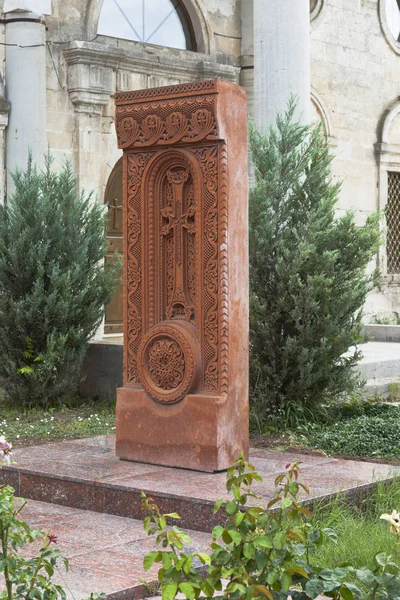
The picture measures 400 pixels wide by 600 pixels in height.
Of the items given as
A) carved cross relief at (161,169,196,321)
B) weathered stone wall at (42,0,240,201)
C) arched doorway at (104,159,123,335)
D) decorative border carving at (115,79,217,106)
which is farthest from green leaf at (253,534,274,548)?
arched doorway at (104,159,123,335)

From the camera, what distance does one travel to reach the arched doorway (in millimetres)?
12945

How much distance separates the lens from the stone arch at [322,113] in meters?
15.4

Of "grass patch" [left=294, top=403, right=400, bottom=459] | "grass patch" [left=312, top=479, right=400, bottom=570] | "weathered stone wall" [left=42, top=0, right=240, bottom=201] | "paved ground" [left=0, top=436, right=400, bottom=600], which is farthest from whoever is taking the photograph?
"weathered stone wall" [left=42, top=0, right=240, bottom=201]

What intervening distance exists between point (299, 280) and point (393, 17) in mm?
11209

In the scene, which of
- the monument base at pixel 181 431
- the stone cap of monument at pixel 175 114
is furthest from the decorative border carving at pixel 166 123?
the monument base at pixel 181 431

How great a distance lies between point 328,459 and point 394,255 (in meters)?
11.5

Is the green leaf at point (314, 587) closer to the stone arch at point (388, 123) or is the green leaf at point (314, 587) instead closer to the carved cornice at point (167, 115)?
the carved cornice at point (167, 115)

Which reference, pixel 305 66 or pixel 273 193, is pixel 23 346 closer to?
pixel 273 193

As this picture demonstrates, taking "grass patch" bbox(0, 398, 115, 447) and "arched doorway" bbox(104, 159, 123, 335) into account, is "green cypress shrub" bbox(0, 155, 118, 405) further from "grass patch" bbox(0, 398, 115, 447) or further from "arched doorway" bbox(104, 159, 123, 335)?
"arched doorway" bbox(104, 159, 123, 335)

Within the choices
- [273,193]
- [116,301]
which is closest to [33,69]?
[116,301]

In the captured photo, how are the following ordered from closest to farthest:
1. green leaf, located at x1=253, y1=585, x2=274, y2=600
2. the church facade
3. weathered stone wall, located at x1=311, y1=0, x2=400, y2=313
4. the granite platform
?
green leaf, located at x1=253, y1=585, x2=274, y2=600
the granite platform
the church facade
weathered stone wall, located at x1=311, y1=0, x2=400, y2=313

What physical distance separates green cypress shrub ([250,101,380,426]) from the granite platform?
1152 millimetres

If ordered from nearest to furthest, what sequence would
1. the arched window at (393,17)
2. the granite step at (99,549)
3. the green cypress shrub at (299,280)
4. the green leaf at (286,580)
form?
1. the green leaf at (286,580)
2. the granite step at (99,549)
3. the green cypress shrub at (299,280)
4. the arched window at (393,17)

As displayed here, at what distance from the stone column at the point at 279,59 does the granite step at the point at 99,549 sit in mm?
4684
